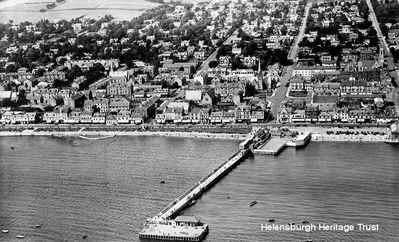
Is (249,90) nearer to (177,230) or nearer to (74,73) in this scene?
(74,73)

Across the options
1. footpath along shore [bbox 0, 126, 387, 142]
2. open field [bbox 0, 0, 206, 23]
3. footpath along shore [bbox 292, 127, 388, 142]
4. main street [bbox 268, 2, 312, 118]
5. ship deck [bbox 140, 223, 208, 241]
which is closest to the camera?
ship deck [bbox 140, 223, 208, 241]

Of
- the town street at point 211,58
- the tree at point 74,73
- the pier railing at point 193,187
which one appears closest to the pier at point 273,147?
the pier railing at point 193,187

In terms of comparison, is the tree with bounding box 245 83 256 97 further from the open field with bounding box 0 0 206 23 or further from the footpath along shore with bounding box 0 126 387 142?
the open field with bounding box 0 0 206 23

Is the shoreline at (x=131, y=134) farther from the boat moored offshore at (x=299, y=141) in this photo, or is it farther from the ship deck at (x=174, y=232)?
the ship deck at (x=174, y=232)

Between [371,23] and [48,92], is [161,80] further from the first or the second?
[371,23]

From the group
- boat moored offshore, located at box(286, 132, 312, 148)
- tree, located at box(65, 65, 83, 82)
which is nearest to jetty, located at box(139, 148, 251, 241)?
boat moored offshore, located at box(286, 132, 312, 148)

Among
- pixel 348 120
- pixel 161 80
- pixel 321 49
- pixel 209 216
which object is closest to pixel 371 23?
pixel 321 49

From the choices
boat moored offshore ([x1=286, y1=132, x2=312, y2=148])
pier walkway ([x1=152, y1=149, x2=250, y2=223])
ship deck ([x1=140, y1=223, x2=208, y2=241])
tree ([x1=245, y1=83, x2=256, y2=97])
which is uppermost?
tree ([x1=245, y1=83, x2=256, y2=97])
